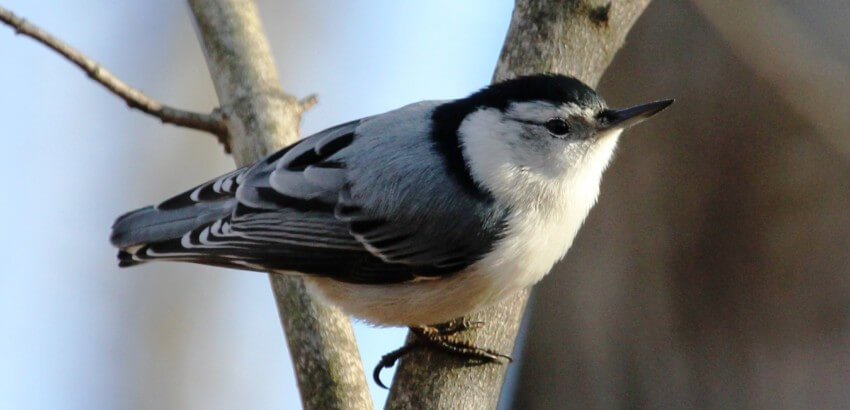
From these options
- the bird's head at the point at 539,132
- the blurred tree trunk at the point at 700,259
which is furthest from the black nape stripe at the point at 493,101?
the blurred tree trunk at the point at 700,259

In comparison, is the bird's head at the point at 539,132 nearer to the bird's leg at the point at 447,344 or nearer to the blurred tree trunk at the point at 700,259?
the bird's leg at the point at 447,344

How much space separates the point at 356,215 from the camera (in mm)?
2219

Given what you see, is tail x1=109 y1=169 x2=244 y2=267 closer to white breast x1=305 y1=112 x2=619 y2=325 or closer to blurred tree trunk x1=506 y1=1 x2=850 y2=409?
white breast x1=305 y1=112 x2=619 y2=325

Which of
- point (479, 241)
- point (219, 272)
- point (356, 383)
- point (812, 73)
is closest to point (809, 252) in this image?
point (812, 73)

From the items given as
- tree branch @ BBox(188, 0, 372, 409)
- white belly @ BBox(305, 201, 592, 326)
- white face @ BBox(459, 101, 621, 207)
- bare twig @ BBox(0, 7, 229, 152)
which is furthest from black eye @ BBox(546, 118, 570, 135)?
bare twig @ BBox(0, 7, 229, 152)

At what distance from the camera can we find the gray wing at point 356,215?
2.18 metres

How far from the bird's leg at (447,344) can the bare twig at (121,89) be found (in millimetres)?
705

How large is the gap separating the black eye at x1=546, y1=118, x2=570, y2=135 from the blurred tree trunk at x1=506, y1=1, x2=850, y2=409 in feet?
3.15

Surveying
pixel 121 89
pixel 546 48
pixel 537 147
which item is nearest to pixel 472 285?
pixel 537 147

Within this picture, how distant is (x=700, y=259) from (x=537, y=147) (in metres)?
1.05

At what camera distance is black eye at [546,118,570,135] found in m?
2.23

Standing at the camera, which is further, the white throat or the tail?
the tail

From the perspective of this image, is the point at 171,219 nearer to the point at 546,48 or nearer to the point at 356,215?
the point at 356,215

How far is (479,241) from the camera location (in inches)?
84.7
